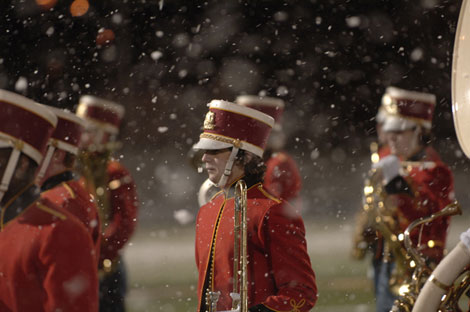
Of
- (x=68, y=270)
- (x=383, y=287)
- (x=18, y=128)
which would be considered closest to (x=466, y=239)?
(x=68, y=270)

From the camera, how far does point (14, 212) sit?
1.89m

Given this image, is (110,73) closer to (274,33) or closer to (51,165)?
(274,33)

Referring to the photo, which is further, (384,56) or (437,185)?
(384,56)

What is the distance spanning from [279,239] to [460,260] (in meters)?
0.58

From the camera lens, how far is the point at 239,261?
2.33m

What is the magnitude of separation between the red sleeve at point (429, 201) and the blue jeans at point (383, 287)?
0.26 metres

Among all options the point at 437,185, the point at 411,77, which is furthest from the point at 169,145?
the point at 437,185

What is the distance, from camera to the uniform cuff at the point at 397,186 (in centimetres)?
429

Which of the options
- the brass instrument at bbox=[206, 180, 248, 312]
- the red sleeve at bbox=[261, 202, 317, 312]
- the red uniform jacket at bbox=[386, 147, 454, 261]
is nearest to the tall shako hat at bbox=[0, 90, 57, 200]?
the brass instrument at bbox=[206, 180, 248, 312]

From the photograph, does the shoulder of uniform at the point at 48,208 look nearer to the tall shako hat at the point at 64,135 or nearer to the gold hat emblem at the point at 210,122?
the gold hat emblem at the point at 210,122

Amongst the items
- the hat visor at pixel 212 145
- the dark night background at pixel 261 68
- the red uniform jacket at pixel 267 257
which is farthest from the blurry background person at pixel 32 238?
the dark night background at pixel 261 68

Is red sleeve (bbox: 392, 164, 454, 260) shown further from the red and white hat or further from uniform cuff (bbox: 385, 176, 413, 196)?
the red and white hat

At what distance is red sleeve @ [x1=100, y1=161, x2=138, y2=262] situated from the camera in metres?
4.19

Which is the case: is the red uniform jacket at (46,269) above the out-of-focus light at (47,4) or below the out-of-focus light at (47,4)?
below
